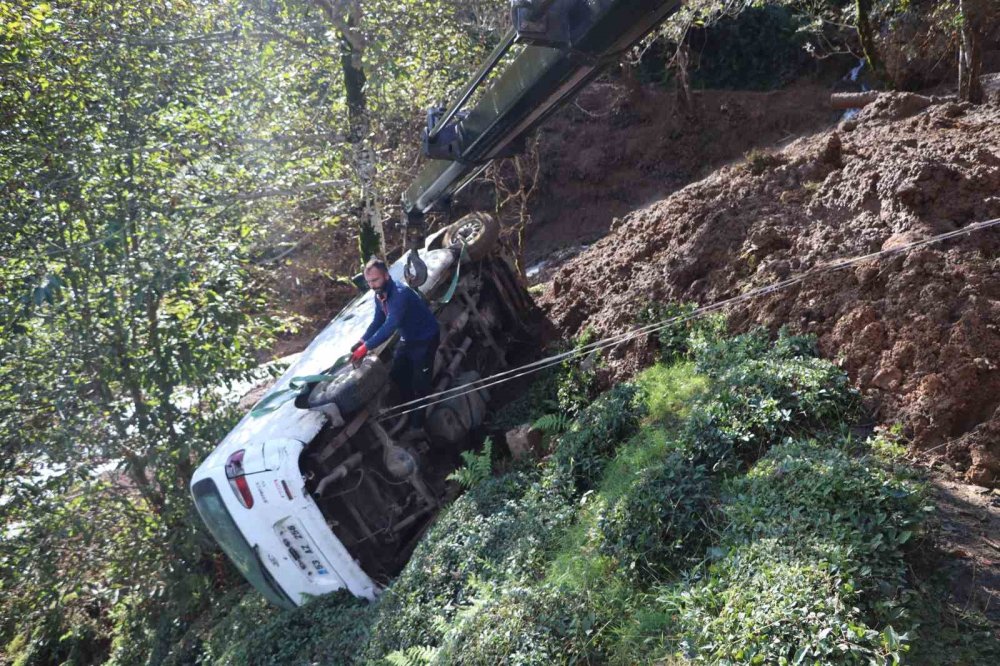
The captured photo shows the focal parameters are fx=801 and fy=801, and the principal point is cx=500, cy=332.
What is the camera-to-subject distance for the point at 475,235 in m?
8.63

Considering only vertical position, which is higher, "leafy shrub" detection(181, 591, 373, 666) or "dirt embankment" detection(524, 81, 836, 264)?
"dirt embankment" detection(524, 81, 836, 264)

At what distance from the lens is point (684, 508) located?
14.2 feet

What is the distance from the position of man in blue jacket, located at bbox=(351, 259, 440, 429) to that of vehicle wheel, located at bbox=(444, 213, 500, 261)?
1.72m

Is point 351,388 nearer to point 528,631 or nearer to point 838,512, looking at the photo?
point 528,631

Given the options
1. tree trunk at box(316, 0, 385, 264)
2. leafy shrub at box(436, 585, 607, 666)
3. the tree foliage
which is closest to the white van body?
leafy shrub at box(436, 585, 607, 666)

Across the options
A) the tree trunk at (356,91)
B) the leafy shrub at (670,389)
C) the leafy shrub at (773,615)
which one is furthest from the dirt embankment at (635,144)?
the leafy shrub at (773,615)

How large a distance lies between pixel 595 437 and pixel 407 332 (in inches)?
75.0

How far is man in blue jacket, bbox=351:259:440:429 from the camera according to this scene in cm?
662

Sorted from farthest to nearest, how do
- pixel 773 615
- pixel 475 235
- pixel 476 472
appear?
pixel 475 235
pixel 476 472
pixel 773 615

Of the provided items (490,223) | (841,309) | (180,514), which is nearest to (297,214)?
(490,223)

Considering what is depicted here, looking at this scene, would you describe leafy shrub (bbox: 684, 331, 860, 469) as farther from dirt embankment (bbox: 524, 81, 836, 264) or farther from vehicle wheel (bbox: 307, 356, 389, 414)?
dirt embankment (bbox: 524, 81, 836, 264)

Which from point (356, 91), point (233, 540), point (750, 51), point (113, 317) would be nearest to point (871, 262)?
point (233, 540)

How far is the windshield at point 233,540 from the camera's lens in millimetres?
5805

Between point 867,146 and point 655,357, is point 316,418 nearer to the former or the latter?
point 655,357
